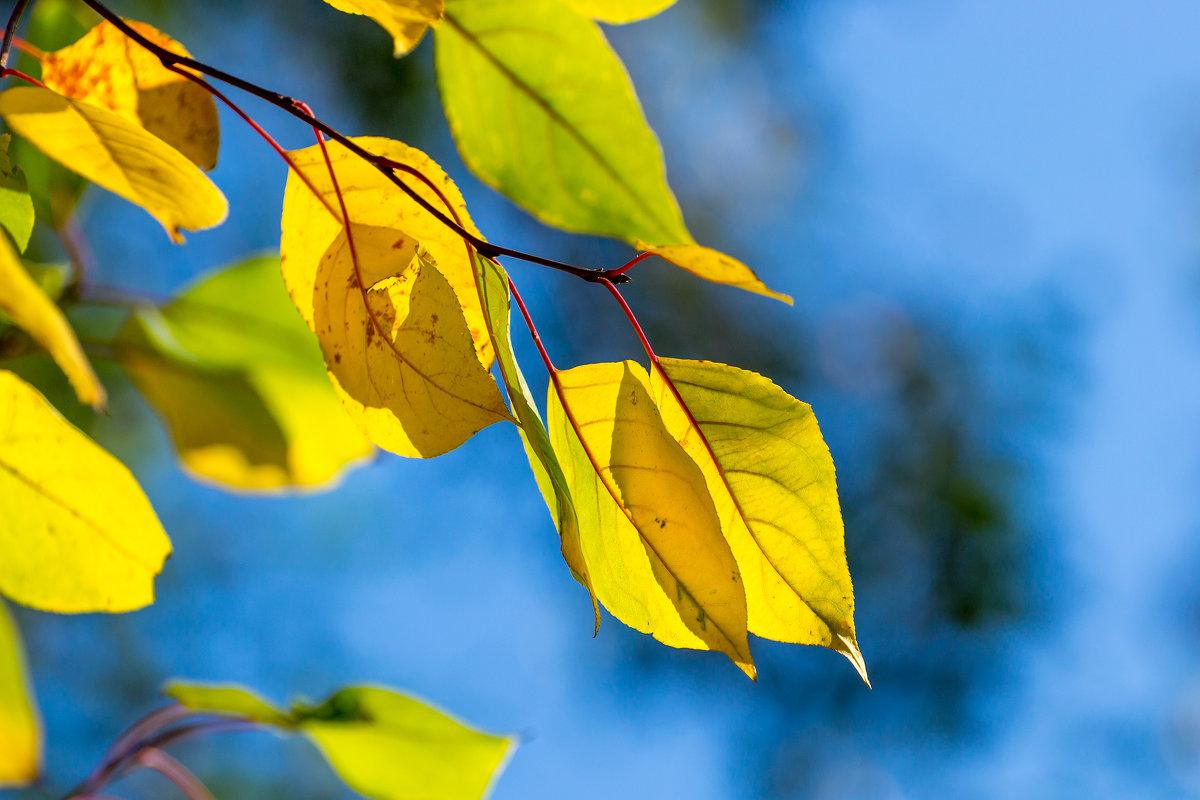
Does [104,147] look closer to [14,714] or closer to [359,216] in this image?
[359,216]

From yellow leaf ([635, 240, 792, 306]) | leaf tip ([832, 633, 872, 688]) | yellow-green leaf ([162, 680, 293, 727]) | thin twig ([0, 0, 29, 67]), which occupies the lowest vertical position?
yellow-green leaf ([162, 680, 293, 727])

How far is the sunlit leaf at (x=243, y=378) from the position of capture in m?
0.45

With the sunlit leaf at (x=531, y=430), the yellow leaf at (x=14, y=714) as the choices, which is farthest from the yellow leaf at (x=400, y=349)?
the yellow leaf at (x=14, y=714)

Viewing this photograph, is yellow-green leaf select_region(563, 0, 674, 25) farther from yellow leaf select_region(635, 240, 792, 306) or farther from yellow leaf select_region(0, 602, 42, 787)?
yellow leaf select_region(0, 602, 42, 787)

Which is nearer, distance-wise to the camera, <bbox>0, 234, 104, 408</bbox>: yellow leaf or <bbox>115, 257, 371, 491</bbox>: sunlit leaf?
<bbox>0, 234, 104, 408</bbox>: yellow leaf

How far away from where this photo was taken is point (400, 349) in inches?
8.3

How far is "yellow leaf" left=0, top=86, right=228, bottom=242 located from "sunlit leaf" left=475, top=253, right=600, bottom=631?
0.07 meters

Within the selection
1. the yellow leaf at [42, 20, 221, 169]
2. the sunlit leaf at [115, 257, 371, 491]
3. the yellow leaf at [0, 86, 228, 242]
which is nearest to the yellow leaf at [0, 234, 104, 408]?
the yellow leaf at [0, 86, 228, 242]

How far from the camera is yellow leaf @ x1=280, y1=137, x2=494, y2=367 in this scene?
0.75ft

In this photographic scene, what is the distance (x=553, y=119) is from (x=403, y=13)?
92mm

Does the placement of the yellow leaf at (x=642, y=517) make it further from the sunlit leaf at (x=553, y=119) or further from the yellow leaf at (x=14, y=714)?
the yellow leaf at (x=14, y=714)

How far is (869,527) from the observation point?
3150mm

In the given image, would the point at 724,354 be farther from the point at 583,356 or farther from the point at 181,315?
the point at 181,315

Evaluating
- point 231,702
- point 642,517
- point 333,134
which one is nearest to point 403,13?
point 333,134
